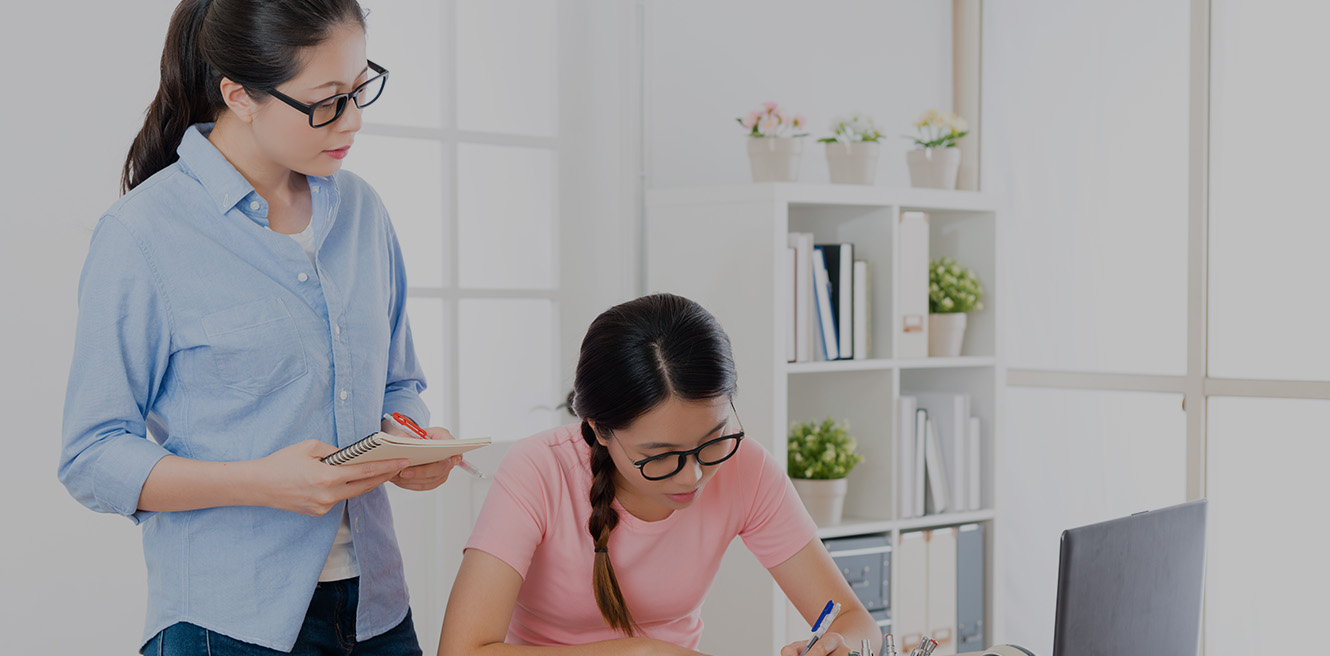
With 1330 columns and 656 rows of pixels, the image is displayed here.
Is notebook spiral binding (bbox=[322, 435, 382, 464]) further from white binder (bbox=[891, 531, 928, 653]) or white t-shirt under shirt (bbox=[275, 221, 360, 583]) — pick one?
white binder (bbox=[891, 531, 928, 653])

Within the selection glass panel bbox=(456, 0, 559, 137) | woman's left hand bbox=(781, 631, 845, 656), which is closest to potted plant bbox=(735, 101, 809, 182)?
glass panel bbox=(456, 0, 559, 137)

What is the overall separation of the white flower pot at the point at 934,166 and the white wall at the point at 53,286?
185 centimetres

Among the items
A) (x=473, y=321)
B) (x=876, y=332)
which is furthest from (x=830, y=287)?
(x=473, y=321)

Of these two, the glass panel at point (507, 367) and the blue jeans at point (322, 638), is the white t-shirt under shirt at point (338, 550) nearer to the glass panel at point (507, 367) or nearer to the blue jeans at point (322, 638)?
the blue jeans at point (322, 638)

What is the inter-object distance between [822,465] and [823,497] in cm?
8

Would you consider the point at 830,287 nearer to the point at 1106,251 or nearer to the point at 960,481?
the point at 960,481

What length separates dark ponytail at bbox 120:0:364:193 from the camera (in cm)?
124

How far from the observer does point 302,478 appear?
119 centimetres

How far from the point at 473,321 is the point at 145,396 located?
5.18 ft

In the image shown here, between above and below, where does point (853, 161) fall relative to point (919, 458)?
above

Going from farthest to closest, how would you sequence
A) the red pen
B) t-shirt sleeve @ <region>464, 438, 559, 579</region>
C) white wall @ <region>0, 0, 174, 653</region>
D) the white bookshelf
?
the white bookshelf → white wall @ <region>0, 0, 174, 653</region> → t-shirt sleeve @ <region>464, 438, 559, 579</region> → the red pen

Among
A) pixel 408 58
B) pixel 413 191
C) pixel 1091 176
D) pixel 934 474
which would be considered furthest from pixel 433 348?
pixel 1091 176

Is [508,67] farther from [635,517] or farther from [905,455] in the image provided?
[635,517]

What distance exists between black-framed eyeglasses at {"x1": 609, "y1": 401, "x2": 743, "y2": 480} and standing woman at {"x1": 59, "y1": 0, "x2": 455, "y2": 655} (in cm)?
27
